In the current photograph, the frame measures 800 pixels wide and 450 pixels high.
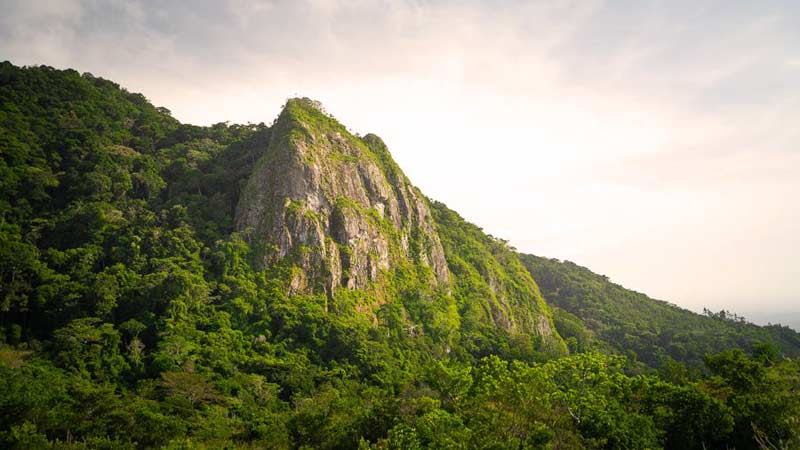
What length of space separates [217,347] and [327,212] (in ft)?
111

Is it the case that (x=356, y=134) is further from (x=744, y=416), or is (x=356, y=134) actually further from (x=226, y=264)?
(x=744, y=416)

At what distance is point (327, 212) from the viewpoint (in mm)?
82812

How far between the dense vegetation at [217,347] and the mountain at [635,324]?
277cm

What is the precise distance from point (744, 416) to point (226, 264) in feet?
217

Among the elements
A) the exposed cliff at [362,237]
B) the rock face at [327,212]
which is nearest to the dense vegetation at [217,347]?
the exposed cliff at [362,237]

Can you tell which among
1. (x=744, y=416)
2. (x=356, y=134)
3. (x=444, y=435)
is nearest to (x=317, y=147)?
(x=356, y=134)

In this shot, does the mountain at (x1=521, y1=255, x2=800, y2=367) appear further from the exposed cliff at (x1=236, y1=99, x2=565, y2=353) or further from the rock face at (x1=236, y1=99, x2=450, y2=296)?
the rock face at (x1=236, y1=99, x2=450, y2=296)

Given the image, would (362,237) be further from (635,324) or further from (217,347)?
(635,324)

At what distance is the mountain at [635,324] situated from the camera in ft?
352

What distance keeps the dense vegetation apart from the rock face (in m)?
4.63

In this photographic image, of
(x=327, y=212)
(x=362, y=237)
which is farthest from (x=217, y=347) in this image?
(x=362, y=237)

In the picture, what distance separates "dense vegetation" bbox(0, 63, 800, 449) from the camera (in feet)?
99.7

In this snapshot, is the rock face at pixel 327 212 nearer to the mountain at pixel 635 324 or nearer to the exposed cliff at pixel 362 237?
the exposed cliff at pixel 362 237

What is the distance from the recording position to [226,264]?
70125 mm
